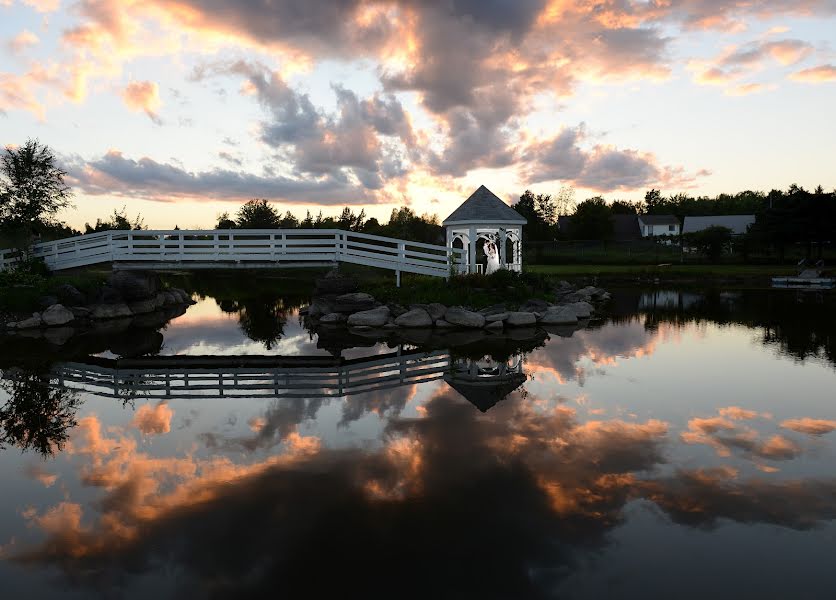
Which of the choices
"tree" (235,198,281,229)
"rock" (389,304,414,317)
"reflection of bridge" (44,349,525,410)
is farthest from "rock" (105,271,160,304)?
"tree" (235,198,281,229)

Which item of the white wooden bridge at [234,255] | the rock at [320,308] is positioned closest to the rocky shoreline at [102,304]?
the white wooden bridge at [234,255]

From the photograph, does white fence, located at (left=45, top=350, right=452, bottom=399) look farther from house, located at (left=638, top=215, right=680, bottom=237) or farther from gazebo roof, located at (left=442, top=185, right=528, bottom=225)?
house, located at (left=638, top=215, right=680, bottom=237)

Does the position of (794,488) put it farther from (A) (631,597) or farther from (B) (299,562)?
(B) (299,562)

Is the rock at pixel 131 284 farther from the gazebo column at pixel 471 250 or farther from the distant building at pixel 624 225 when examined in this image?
the distant building at pixel 624 225

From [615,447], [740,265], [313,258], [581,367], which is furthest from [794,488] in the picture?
[740,265]

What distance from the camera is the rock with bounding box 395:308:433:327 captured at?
2050 centimetres

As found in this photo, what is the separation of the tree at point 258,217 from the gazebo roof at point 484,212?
39671 mm

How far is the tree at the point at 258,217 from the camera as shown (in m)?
60.5

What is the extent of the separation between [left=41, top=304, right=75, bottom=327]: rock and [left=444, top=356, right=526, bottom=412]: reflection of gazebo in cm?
1642

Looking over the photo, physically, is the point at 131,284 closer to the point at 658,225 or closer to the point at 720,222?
the point at 720,222

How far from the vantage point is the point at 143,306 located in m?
26.6

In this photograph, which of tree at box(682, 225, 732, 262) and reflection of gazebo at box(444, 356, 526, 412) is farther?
tree at box(682, 225, 732, 262)

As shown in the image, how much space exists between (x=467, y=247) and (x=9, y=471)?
20094 millimetres

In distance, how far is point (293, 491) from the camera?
675 cm
